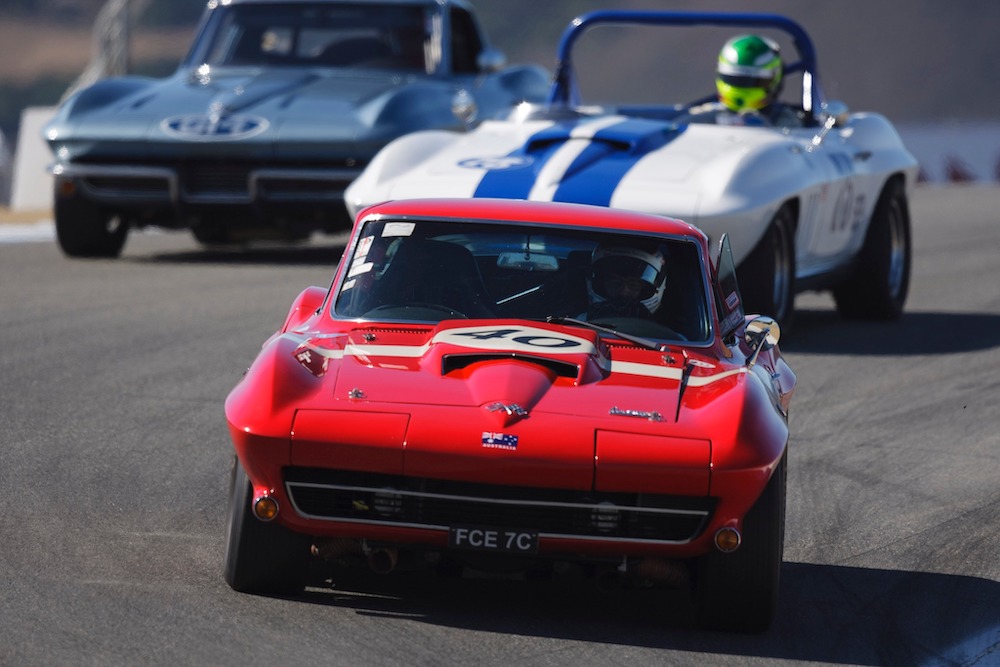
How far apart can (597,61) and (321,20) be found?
114 feet

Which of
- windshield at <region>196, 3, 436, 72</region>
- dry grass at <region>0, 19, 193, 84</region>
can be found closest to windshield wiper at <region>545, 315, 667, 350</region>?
windshield at <region>196, 3, 436, 72</region>

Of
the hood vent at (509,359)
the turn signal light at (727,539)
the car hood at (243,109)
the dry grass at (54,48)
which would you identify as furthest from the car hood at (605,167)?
the dry grass at (54,48)

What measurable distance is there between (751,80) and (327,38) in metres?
3.64

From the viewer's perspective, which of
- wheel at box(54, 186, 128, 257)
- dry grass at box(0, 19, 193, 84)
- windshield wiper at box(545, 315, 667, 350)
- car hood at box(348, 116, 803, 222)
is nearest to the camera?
windshield wiper at box(545, 315, 667, 350)

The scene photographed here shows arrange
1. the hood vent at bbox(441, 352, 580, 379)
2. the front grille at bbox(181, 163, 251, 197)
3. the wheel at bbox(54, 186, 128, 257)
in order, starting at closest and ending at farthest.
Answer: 1. the hood vent at bbox(441, 352, 580, 379)
2. the front grille at bbox(181, 163, 251, 197)
3. the wheel at bbox(54, 186, 128, 257)

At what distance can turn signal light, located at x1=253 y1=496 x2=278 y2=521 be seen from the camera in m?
4.29

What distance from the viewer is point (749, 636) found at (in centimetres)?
445

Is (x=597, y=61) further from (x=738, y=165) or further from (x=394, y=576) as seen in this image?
(x=394, y=576)

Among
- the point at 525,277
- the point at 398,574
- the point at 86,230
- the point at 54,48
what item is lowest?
the point at 54,48

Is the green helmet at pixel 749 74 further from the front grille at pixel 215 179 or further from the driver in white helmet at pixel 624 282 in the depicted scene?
Answer: the driver in white helmet at pixel 624 282

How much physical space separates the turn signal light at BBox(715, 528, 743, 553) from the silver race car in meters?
6.71

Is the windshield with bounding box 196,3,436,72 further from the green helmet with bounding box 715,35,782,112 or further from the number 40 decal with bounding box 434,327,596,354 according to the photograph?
the number 40 decal with bounding box 434,327,596,354

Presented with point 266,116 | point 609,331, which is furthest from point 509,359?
point 266,116

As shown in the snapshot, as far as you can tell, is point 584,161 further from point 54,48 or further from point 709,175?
point 54,48
